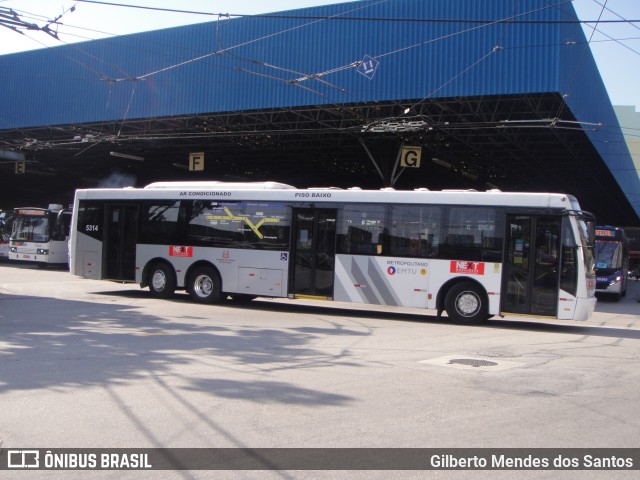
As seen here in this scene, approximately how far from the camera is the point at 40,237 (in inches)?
1202

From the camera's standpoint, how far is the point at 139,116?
26.2m

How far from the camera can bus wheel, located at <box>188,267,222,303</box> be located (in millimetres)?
16781

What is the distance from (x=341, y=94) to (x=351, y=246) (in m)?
8.23

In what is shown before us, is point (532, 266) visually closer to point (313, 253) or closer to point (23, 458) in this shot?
point (313, 253)

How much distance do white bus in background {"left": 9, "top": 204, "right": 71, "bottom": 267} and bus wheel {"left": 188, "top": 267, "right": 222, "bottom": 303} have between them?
16.1 m

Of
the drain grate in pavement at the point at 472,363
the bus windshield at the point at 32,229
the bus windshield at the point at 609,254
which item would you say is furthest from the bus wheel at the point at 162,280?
the bus windshield at the point at 609,254

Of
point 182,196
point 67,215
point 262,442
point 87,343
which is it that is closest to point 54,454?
point 262,442

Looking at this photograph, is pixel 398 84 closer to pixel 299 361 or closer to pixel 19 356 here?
pixel 299 361

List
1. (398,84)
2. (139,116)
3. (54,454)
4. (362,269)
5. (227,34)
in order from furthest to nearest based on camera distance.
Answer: (139,116) < (227,34) < (398,84) < (362,269) < (54,454)

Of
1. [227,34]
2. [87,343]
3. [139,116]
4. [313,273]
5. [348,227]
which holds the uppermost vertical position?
[227,34]

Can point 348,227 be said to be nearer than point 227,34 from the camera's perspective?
Yes

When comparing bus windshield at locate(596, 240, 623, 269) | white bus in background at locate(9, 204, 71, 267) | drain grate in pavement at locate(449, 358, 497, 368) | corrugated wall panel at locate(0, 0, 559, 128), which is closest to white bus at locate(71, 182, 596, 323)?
drain grate in pavement at locate(449, 358, 497, 368)

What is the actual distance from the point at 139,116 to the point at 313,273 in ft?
47.6

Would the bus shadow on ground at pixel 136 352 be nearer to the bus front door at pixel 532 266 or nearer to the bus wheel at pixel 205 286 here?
the bus wheel at pixel 205 286
